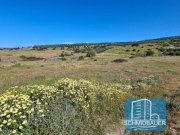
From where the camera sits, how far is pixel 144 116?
6613 mm

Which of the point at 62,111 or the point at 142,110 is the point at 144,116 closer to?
the point at 142,110

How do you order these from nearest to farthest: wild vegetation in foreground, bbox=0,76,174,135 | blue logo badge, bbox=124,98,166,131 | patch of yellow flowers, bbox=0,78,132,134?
1. patch of yellow flowers, bbox=0,78,132,134
2. wild vegetation in foreground, bbox=0,76,174,135
3. blue logo badge, bbox=124,98,166,131

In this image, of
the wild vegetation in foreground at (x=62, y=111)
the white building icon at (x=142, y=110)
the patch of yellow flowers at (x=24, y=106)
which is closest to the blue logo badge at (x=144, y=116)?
the white building icon at (x=142, y=110)

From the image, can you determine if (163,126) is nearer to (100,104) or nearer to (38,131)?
(100,104)

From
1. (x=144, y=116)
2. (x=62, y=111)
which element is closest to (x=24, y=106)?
(x=62, y=111)

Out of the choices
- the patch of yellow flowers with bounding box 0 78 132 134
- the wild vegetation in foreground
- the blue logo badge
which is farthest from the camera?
the blue logo badge

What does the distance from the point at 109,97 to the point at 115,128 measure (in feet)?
6.71

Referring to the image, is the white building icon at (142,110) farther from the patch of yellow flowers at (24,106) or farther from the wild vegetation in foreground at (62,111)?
the patch of yellow flowers at (24,106)

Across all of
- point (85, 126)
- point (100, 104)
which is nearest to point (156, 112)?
point (100, 104)

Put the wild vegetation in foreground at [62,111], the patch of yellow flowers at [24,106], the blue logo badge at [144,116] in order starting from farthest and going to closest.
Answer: the blue logo badge at [144,116]
the wild vegetation in foreground at [62,111]
the patch of yellow flowers at [24,106]

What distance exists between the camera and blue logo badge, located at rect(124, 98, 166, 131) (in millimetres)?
6387

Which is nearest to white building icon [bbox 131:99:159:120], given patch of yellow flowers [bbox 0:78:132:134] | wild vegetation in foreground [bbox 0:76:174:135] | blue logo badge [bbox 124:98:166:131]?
blue logo badge [bbox 124:98:166:131]

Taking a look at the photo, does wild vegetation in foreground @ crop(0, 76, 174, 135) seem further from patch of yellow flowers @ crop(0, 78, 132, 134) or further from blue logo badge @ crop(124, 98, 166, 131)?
blue logo badge @ crop(124, 98, 166, 131)

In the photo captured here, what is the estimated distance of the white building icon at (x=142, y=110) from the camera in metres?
6.60
